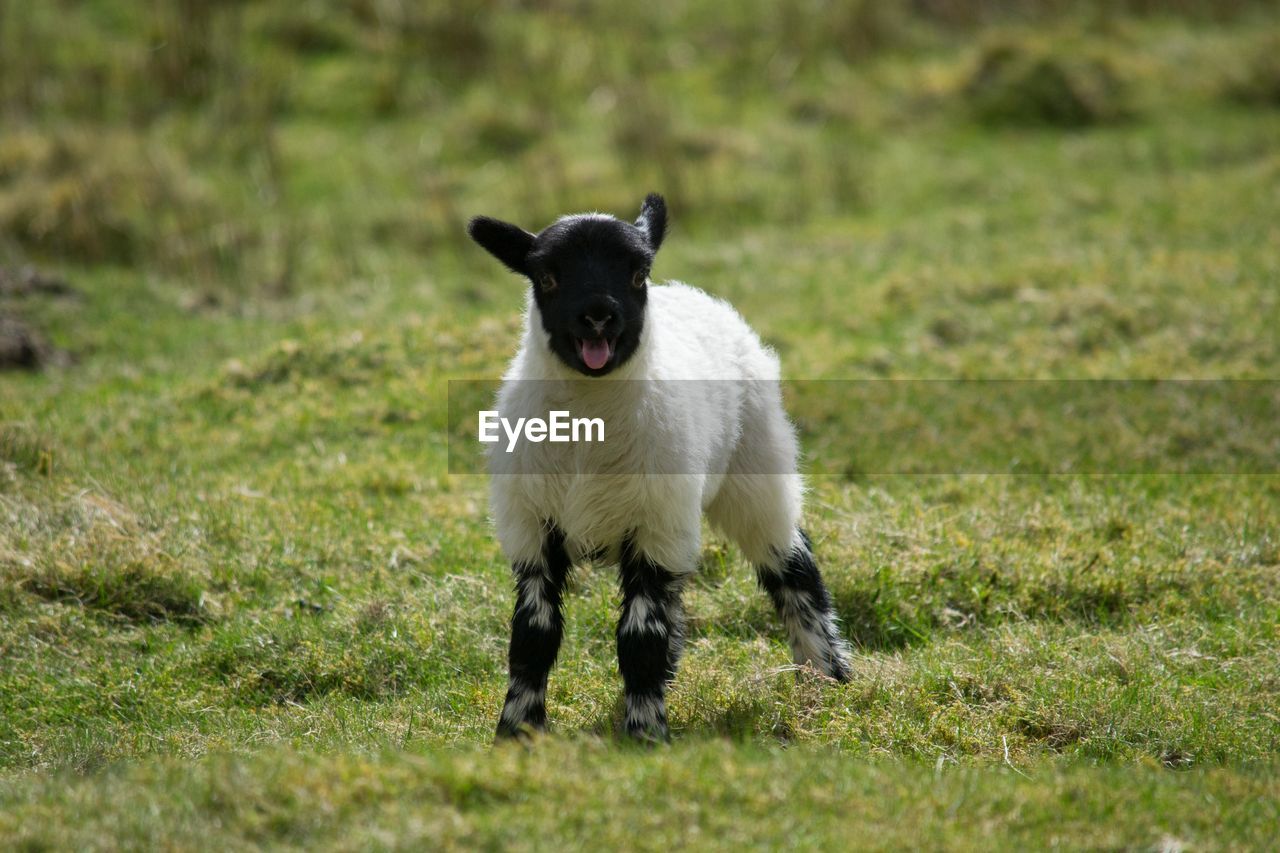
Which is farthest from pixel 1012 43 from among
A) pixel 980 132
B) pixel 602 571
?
pixel 602 571

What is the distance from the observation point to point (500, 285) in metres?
13.6

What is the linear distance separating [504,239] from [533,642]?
1.71m

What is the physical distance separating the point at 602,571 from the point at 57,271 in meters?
8.14

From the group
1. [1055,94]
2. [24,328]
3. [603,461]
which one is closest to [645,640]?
[603,461]

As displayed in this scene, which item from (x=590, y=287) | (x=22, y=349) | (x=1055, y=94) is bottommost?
(x=22, y=349)

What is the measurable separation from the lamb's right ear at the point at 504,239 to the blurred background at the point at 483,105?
7814mm

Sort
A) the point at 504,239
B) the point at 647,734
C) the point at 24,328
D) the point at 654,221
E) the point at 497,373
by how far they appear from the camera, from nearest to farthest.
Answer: the point at 647,734, the point at 504,239, the point at 654,221, the point at 497,373, the point at 24,328

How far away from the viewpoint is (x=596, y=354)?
18.3 ft

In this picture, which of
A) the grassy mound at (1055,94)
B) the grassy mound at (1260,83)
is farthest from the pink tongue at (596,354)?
the grassy mound at (1260,83)

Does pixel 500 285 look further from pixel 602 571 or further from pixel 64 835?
pixel 64 835

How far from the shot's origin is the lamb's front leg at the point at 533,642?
19.1 feet

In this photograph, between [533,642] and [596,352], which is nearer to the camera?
[596,352]

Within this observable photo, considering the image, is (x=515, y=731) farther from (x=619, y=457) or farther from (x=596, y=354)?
(x=596, y=354)

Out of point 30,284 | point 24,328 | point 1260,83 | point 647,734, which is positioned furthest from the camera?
point 1260,83
